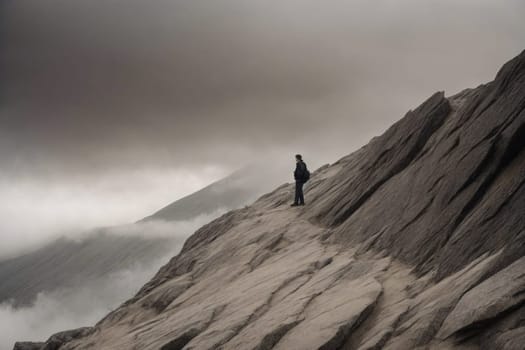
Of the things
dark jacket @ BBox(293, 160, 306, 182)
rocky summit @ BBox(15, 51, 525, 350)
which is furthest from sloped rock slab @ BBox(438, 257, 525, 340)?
dark jacket @ BBox(293, 160, 306, 182)

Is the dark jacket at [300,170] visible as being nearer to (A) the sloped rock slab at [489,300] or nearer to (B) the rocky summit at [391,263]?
(B) the rocky summit at [391,263]

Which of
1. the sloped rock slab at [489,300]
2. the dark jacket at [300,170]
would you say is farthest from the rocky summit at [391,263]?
the dark jacket at [300,170]

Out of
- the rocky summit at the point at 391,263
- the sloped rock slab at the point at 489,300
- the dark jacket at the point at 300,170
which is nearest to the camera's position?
Result: the sloped rock slab at the point at 489,300

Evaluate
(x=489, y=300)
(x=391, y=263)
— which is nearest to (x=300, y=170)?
(x=391, y=263)

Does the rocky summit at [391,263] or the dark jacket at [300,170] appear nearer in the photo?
the rocky summit at [391,263]

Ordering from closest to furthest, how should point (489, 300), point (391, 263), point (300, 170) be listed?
point (489, 300), point (391, 263), point (300, 170)

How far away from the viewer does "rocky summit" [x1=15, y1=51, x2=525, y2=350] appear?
17734 millimetres

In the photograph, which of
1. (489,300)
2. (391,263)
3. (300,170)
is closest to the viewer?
(489,300)

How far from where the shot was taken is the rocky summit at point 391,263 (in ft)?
58.2

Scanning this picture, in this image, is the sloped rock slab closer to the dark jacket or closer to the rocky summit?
the rocky summit

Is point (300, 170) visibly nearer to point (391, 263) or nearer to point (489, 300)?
point (391, 263)

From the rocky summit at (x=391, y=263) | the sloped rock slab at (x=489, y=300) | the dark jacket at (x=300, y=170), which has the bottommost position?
the sloped rock slab at (x=489, y=300)

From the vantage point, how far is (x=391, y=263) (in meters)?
26.1

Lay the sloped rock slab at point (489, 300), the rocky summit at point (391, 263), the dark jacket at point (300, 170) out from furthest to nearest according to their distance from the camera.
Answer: the dark jacket at point (300, 170)
the rocky summit at point (391, 263)
the sloped rock slab at point (489, 300)
